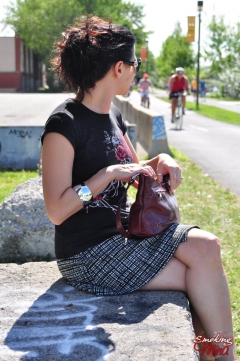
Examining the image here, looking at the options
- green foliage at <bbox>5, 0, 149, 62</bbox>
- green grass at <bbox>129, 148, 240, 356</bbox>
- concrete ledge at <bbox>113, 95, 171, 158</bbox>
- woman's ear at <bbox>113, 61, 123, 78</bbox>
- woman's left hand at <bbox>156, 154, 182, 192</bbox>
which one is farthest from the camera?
green foliage at <bbox>5, 0, 149, 62</bbox>

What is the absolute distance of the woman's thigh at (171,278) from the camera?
9.04 ft

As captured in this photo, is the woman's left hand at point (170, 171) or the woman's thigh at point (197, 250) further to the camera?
the woman's left hand at point (170, 171)

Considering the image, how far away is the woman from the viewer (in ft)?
8.79

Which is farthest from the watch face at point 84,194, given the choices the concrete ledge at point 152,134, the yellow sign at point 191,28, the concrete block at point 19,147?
the yellow sign at point 191,28

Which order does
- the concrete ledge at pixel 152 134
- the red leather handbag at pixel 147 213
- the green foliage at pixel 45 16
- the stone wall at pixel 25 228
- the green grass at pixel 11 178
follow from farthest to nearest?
the green foliage at pixel 45 16 → the concrete ledge at pixel 152 134 → the green grass at pixel 11 178 → the stone wall at pixel 25 228 → the red leather handbag at pixel 147 213

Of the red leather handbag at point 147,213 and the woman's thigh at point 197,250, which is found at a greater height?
the red leather handbag at point 147,213

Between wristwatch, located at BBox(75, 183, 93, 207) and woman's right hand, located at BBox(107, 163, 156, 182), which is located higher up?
woman's right hand, located at BBox(107, 163, 156, 182)

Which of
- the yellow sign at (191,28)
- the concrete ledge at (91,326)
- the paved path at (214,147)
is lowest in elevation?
the paved path at (214,147)

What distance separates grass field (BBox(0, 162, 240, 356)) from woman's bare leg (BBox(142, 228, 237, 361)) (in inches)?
34.7

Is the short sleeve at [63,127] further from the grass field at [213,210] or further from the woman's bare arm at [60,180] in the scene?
the grass field at [213,210]

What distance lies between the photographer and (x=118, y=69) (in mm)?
2928

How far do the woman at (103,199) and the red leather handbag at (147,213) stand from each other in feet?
0.12

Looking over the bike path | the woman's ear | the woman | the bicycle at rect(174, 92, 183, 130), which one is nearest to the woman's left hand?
the woman

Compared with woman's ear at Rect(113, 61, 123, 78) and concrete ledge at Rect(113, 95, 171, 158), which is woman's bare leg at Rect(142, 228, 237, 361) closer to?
woman's ear at Rect(113, 61, 123, 78)
